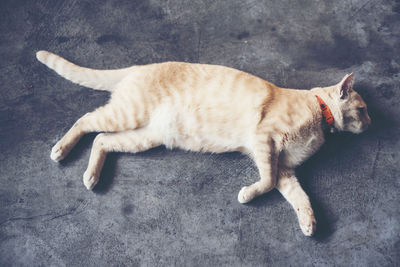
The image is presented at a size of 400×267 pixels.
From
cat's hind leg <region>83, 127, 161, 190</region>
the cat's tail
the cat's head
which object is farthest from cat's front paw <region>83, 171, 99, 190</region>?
the cat's head

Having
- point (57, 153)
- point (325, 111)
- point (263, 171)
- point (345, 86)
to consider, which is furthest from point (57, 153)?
point (345, 86)

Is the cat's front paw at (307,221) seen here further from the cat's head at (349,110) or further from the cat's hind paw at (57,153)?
the cat's hind paw at (57,153)

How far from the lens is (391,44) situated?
318 centimetres

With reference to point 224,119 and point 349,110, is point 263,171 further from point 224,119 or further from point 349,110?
point 349,110

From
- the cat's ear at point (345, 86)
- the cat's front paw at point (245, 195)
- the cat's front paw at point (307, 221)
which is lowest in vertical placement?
the cat's front paw at point (307, 221)

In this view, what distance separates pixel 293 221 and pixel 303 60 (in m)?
1.59

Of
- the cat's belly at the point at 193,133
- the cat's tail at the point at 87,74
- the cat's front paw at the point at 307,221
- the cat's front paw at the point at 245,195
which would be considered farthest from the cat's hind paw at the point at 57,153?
the cat's front paw at the point at 307,221

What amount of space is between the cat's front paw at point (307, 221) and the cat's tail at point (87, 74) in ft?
5.91

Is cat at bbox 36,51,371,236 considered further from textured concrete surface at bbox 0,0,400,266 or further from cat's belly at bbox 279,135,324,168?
textured concrete surface at bbox 0,0,400,266

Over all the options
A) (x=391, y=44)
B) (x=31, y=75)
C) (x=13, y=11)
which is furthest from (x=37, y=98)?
(x=391, y=44)

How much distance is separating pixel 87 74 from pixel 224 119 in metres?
1.25

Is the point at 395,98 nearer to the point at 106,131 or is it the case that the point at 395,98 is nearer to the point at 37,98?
the point at 106,131

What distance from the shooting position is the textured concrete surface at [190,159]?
2369mm

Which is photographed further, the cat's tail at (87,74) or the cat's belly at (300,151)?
the cat's tail at (87,74)
